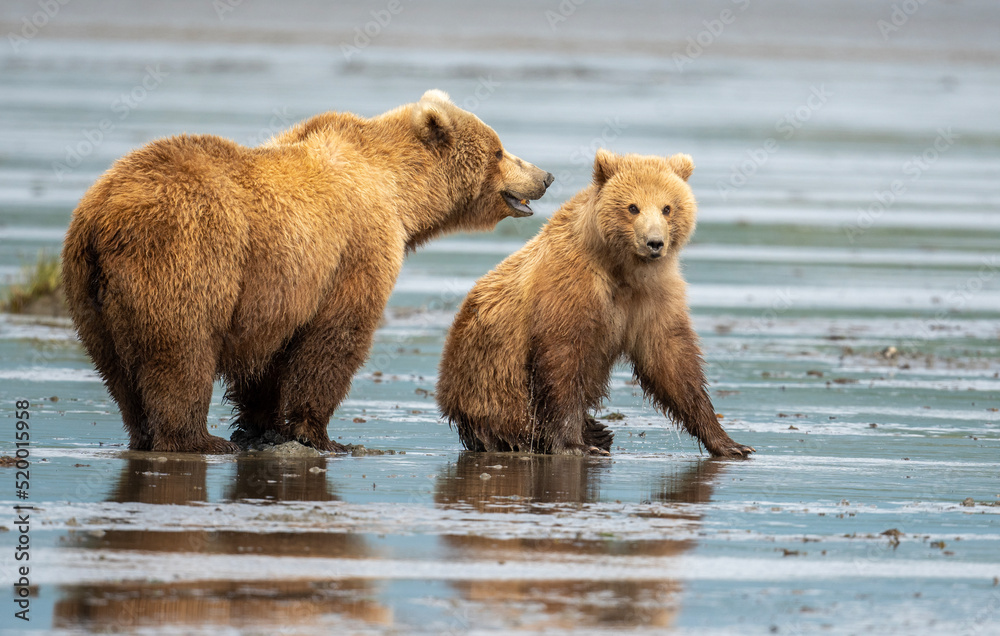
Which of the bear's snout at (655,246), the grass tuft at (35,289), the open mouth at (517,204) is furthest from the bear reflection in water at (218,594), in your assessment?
the grass tuft at (35,289)

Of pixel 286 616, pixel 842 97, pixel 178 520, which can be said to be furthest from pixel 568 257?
pixel 842 97

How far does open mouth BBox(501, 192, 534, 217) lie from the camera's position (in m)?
9.17

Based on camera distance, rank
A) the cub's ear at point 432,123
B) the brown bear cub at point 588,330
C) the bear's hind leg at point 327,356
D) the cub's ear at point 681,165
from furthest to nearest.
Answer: the cub's ear at point 432,123 < the cub's ear at point 681,165 < the brown bear cub at point 588,330 < the bear's hind leg at point 327,356

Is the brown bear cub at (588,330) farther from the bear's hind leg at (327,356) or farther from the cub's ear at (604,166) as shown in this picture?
the bear's hind leg at (327,356)

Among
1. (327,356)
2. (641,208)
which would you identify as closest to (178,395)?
(327,356)

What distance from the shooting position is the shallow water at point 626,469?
16.9 feet

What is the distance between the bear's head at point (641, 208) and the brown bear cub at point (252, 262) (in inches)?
42.5

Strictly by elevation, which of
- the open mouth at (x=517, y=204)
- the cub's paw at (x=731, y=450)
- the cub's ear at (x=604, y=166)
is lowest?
the cub's paw at (x=731, y=450)

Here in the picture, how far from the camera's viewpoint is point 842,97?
4150 centimetres

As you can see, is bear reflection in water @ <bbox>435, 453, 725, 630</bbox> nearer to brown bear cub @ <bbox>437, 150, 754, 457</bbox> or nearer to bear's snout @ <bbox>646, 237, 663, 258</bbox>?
brown bear cub @ <bbox>437, 150, 754, 457</bbox>

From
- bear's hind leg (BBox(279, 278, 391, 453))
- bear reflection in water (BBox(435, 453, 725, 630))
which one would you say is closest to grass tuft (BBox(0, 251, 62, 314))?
bear's hind leg (BBox(279, 278, 391, 453))

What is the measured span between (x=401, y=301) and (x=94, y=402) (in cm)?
558

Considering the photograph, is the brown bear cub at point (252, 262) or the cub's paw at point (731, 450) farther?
the cub's paw at point (731, 450)

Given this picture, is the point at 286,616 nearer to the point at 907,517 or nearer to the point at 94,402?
the point at 907,517
